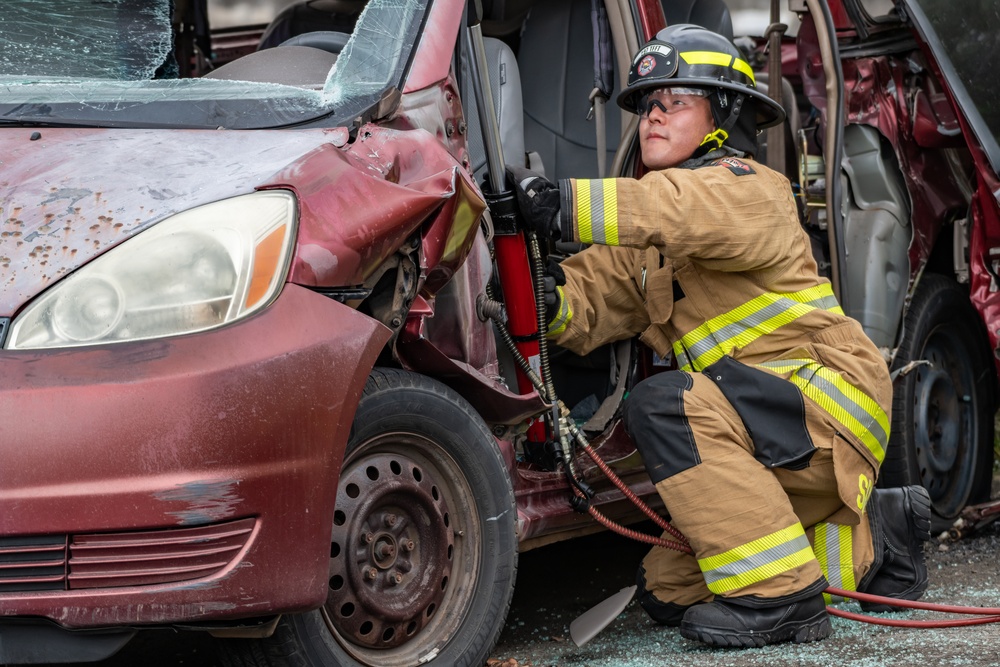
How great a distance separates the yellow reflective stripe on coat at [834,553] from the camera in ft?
10.9

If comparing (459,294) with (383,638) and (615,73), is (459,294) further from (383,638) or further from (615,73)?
(615,73)

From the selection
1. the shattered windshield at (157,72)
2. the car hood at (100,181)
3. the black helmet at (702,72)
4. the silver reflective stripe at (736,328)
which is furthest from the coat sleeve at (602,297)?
the car hood at (100,181)

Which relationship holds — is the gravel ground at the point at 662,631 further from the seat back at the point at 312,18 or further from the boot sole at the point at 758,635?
the seat back at the point at 312,18

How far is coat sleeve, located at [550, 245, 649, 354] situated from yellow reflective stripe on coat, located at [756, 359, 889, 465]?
407 mm

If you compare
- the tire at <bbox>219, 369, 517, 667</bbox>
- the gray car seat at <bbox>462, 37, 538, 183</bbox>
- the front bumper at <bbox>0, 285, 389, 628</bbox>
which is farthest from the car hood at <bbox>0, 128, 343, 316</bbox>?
the gray car seat at <bbox>462, 37, 538, 183</bbox>

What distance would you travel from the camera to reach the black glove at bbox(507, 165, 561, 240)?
2.93 m

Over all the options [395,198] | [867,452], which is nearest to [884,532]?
[867,452]

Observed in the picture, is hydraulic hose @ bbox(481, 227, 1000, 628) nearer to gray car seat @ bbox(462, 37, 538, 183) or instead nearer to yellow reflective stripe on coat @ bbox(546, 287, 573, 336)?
yellow reflective stripe on coat @ bbox(546, 287, 573, 336)

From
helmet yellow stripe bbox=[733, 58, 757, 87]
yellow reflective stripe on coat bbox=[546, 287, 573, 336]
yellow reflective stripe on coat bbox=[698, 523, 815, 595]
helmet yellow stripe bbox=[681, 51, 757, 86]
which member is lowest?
yellow reflective stripe on coat bbox=[698, 523, 815, 595]

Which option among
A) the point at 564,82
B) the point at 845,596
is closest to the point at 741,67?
the point at 564,82

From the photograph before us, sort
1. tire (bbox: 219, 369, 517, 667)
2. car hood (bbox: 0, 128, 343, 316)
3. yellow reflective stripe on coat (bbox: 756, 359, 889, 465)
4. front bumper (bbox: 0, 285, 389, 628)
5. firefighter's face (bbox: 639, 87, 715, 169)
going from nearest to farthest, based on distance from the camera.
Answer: front bumper (bbox: 0, 285, 389, 628) → car hood (bbox: 0, 128, 343, 316) → tire (bbox: 219, 369, 517, 667) → yellow reflective stripe on coat (bbox: 756, 359, 889, 465) → firefighter's face (bbox: 639, 87, 715, 169)

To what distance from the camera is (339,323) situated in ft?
6.93

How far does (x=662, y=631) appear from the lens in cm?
323

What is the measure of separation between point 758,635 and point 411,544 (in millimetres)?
939
